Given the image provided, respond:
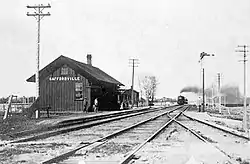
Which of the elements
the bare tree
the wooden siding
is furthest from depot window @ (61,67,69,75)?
the bare tree

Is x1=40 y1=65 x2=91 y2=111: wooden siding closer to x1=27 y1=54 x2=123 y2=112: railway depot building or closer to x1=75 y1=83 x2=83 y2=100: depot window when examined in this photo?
x1=27 y1=54 x2=123 y2=112: railway depot building

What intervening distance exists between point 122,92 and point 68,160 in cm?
5535

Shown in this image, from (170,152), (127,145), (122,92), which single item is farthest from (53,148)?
(122,92)

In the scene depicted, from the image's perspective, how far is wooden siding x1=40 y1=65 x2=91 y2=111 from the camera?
43.7m

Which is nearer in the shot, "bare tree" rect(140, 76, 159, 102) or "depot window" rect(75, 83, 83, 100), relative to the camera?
"depot window" rect(75, 83, 83, 100)

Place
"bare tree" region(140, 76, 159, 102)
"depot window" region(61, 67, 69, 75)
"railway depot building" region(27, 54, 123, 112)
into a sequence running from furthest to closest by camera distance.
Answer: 1. "bare tree" region(140, 76, 159, 102)
2. "depot window" region(61, 67, 69, 75)
3. "railway depot building" region(27, 54, 123, 112)

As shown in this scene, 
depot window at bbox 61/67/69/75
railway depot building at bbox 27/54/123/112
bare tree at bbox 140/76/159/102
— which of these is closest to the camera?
railway depot building at bbox 27/54/123/112

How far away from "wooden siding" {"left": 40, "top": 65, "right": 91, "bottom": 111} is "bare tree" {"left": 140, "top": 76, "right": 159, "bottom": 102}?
7435 centimetres

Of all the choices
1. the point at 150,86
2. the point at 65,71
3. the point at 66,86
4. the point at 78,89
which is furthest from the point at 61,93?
the point at 150,86

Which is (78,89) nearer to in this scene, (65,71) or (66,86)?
(66,86)

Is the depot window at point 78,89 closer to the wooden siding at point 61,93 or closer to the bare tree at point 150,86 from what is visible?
the wooden siding at point 61,93

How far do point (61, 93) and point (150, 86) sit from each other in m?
81.1

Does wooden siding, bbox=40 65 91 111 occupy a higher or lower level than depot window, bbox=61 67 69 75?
lower

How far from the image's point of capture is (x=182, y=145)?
42.6 feet
